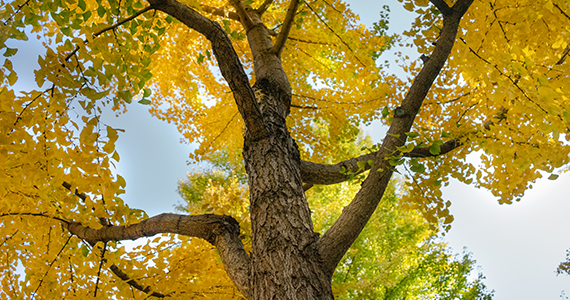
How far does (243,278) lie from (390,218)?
290 inches

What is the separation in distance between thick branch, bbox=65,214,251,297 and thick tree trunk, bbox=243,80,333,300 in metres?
0.14

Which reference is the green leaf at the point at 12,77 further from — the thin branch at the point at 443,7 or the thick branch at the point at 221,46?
the thin branch at the point at 443,7

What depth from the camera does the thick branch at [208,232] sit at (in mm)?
1891

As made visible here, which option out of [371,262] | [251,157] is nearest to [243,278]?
[251,157]

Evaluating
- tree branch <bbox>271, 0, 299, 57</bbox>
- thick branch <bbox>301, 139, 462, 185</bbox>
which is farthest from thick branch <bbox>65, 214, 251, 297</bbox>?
tree branch <bbox>271, 0, 299, 57</bbox>

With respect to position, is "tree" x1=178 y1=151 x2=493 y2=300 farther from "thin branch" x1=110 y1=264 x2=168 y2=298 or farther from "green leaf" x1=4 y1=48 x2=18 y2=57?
"green leaf" x1=4 y1=48 x2=18 y2=57

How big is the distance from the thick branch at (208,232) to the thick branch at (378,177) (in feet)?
1.65

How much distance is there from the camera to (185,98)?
16.2 feet

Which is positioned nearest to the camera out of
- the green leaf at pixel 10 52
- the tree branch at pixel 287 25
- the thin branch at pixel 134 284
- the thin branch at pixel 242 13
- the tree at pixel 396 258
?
the green leaf at pixel 10 52

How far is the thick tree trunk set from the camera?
1631 mm

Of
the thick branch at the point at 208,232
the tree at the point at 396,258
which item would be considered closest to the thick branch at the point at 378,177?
the thick branch at the point at 208,232

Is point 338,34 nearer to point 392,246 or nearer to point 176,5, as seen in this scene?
point 176,5

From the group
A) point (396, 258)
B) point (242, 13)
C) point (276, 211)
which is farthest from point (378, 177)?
point (396, 258)

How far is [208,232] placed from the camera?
6.96 ft
